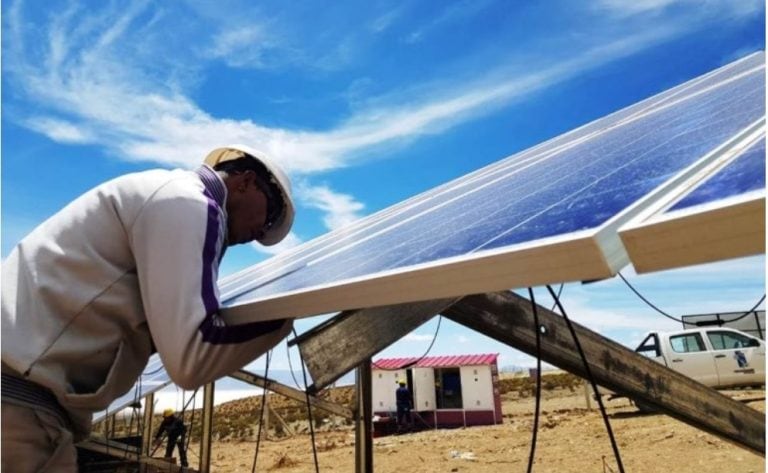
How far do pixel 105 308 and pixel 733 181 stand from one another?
5.70ft

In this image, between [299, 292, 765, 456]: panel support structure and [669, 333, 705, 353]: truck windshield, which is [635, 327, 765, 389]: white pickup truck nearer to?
[669, 333, 705, 353]: truck windshield

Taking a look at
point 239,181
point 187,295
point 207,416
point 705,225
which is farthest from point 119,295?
point 207,416

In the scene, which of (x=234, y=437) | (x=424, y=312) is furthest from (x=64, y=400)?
(x=234, y=437)

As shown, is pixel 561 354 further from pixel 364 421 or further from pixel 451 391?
pixel 451 391

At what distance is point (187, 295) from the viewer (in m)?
1.55

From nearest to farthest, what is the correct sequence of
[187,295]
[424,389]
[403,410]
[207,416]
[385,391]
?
[187,295], [207,416], [403,410], [424,389], [385,391]

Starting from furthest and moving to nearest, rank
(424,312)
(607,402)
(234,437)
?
(234,437), (607,402), (424,312)

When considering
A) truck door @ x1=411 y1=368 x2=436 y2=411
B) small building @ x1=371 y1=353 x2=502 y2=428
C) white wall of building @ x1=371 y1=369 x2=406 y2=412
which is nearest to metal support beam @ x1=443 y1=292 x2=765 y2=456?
small building @ x1=371 y1=353 x2=502 y2=428

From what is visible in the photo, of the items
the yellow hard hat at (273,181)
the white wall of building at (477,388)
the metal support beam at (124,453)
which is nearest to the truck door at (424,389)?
the white wall of building at (477,388)

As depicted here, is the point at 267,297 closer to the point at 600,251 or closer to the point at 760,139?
the point at 600,251

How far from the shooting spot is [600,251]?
923 mm

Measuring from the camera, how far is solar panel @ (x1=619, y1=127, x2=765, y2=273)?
0.82 m

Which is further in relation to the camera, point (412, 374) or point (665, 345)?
point (412, 374)

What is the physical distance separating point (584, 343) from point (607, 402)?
20.2 m
